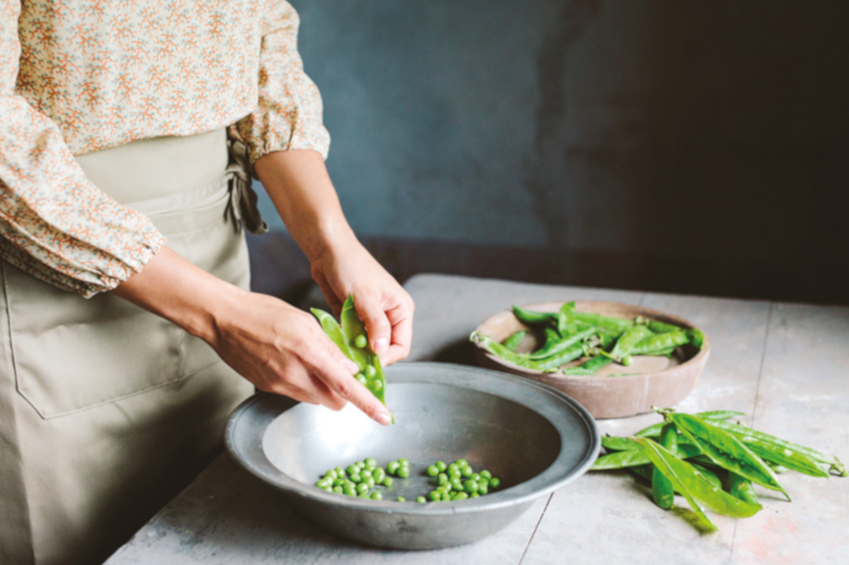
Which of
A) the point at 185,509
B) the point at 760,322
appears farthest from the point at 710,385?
the point at 185,509

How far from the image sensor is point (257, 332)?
93 centimetres

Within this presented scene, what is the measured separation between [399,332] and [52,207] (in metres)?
0.55

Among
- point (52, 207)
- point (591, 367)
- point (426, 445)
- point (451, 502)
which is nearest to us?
point (451, 502)

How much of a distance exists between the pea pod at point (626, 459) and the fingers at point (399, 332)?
1.18 feet

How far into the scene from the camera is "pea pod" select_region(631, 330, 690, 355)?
1.43 metres

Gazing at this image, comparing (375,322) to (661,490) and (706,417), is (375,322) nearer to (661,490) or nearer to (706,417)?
(661,490)

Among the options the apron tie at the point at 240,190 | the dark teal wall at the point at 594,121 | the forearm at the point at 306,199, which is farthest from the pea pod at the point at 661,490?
the dark teal wall at the point at 594,121

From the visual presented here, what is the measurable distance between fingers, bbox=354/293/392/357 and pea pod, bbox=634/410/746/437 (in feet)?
1.51

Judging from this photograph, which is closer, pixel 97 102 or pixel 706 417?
pixel 97 102

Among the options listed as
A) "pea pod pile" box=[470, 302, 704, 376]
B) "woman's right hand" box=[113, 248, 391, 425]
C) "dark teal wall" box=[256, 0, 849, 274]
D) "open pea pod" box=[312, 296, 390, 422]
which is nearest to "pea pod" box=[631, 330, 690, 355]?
"pea pod pile" box=[470, 302, 704, 376]

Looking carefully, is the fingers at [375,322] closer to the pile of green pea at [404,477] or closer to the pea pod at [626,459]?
the pile of green pea at [404,477]

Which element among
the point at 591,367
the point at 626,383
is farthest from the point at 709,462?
the point at 591,367

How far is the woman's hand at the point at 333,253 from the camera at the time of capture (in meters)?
1.14

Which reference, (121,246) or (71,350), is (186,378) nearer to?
(71,350)
